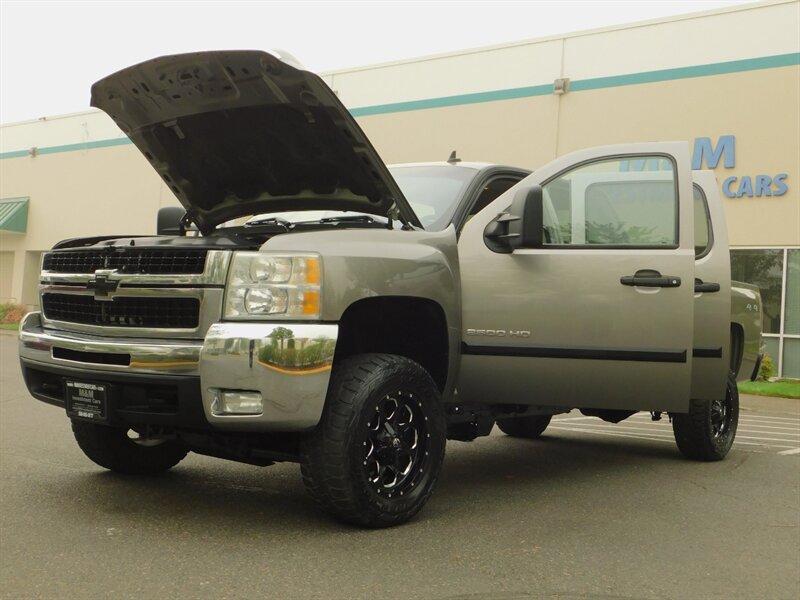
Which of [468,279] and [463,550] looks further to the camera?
[468,279]

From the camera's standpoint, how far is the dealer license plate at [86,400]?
4.47 m

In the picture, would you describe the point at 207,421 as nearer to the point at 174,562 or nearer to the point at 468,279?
the point at 174,562

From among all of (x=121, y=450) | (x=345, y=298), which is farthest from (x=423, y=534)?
(x=121, y=450)

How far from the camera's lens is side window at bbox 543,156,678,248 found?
5.68m

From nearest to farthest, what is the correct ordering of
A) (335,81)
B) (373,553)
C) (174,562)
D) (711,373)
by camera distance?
(174,562) < (373,553) < (711,373) < (335,81)

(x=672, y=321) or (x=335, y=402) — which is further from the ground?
(x=672, y=321)

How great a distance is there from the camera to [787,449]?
27.1ft

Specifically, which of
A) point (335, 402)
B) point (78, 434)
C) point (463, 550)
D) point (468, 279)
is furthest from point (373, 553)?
point (78, 434)

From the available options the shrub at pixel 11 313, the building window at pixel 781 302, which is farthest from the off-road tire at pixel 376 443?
the shrub at pixel 11 313

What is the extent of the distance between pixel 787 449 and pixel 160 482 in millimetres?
5494

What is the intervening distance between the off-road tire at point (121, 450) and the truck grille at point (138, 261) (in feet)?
3.33

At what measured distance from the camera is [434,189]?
228 inches

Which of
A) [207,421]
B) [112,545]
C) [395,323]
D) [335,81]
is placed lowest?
[112,545]

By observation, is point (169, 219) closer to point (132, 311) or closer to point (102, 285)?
point (102, 285)
